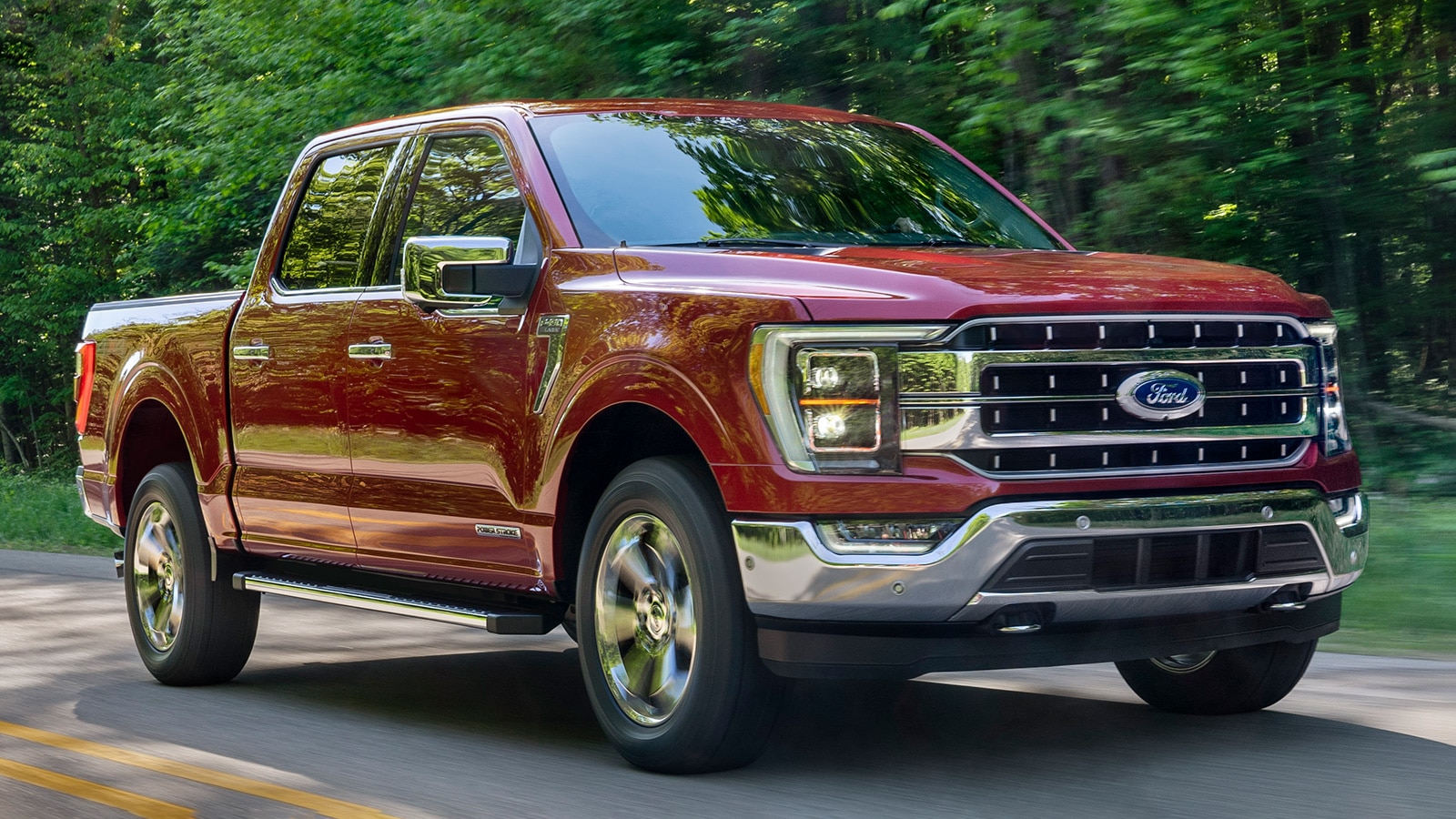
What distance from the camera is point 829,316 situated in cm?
461

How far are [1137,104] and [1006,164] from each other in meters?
1.99

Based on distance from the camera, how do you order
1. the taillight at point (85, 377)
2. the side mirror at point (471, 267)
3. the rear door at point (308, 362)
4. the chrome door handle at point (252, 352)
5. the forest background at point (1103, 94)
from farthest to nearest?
the forest background at point (1103, 94)
the taillight at point (85, 377)
the chrome door handle at point (252, 352)
the rear door at point (308, 362)
the side mirror at point (471, 267)

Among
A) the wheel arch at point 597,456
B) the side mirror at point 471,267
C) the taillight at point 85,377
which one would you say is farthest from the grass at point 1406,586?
the taillight at point 85,377

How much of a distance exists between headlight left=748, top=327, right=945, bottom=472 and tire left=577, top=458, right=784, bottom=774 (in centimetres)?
38

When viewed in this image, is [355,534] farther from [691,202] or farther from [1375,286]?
[1375,286]

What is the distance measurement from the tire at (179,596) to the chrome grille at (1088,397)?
12.8ft

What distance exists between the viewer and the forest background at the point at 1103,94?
10.8m

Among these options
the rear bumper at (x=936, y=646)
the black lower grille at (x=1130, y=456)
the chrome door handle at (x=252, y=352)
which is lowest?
the rear bumper at (x=936, y=646)

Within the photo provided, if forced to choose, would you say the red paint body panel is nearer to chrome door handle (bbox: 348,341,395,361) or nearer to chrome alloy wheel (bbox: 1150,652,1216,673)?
chrome door handle (bbox: 348,341,395,361)

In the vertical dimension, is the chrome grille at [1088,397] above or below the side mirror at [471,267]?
below

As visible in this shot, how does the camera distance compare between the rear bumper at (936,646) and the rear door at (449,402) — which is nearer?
the rear bumper at (936,646)

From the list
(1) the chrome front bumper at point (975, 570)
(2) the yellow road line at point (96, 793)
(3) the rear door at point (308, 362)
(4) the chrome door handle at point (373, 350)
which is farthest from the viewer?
(3) the rear door at point (308, 362)

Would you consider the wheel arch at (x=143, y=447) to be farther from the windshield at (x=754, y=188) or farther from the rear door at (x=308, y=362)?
the windshield at (x=754, y=188)

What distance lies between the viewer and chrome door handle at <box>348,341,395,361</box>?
6137 millimetres
